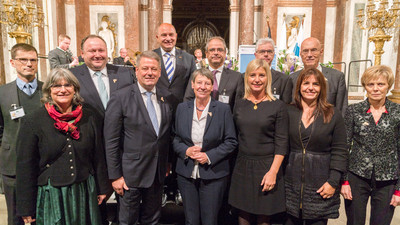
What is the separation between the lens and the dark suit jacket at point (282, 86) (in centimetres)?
296

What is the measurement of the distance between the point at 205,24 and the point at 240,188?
43.7 ft

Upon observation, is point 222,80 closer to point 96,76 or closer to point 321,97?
point 321,97

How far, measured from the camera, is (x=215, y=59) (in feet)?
9.59

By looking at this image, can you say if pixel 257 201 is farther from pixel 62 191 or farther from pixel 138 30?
pixel 138 30

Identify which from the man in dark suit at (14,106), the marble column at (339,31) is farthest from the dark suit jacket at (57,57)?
the marble column at (339,31)

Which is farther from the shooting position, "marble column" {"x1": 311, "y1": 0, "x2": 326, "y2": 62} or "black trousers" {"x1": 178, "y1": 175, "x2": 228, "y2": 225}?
"marble column" {"x1": 311, "y1": 0, "x2": 326, "y2": 62}

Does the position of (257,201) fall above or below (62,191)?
below

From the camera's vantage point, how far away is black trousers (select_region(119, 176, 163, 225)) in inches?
92.0

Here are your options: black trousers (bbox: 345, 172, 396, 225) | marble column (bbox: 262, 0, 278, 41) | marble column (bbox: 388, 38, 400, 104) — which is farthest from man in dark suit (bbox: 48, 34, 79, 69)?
marble column (bbox: 388, 38, 400, 104)

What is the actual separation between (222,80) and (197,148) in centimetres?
95

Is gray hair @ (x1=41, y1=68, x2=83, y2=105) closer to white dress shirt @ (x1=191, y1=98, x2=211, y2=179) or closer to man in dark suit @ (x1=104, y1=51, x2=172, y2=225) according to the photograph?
man in dark suit @ (x1=104, y1=51, x2=172, y2=225)

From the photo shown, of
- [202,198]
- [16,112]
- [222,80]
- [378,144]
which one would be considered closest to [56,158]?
[16,112]

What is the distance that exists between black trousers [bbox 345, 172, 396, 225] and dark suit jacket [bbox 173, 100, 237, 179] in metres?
1.09

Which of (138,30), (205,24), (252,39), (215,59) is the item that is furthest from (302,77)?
(205,24)
